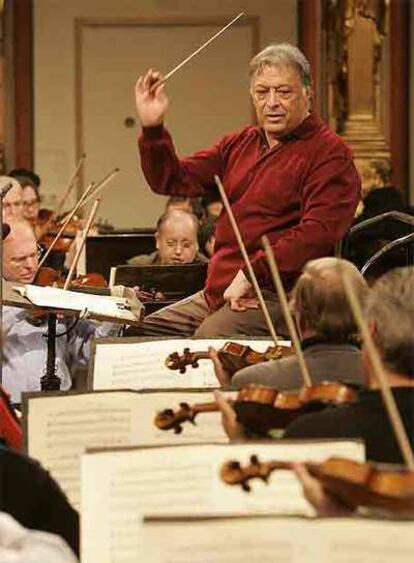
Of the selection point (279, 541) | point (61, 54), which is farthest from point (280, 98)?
point (61, 54)

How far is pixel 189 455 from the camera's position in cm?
251

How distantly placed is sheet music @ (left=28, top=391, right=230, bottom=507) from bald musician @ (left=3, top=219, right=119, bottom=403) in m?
2.02

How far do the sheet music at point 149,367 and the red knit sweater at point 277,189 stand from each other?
53 centimetres

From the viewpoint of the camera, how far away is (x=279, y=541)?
2018 mm

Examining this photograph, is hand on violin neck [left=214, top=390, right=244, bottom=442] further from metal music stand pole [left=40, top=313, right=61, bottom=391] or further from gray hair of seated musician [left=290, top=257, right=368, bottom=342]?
metal music stand pole [left=40, top=313, right=61, bottom=391]

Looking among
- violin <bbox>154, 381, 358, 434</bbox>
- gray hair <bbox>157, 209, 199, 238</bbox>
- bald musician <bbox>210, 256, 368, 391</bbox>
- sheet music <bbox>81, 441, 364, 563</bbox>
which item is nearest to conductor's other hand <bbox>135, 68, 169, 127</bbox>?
bald musician <bbox>210, 256, 368, 391</bbox>

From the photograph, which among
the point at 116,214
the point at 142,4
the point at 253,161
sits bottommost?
the point at 116,214

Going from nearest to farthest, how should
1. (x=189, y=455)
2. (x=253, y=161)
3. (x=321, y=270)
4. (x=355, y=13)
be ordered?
(x=189, y=455) → (x=321, y=270) → (x=253, y=161) → (x=355, y=13)

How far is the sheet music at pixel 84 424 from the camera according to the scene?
9.94 ft

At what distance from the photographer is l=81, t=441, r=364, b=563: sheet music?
2.49m

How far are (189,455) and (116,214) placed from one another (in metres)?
9.46

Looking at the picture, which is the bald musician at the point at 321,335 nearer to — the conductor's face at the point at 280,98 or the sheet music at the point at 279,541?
the sheet music at the point at 279,541

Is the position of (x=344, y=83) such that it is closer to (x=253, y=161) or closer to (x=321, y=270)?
(x=253, y=161)

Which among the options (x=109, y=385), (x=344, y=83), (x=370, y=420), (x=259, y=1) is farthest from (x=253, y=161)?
(x=259, y=1)
